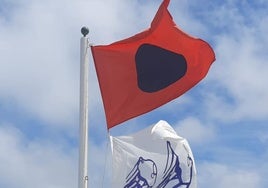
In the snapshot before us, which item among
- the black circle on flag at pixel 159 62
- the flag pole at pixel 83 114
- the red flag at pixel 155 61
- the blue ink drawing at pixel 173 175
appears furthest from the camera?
the black circle on flag at pixel 159 62

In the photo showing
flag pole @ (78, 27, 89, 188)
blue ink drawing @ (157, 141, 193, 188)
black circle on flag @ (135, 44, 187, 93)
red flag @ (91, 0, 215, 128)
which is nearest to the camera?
flag pole @ (78, 27, 89, 188)

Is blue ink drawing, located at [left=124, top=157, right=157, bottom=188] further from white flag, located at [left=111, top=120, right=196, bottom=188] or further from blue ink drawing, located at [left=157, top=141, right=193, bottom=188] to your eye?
blue ink drawing, located at [left=157, top=141, right=193, bottom=188]

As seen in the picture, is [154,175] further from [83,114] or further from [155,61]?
[155,61]

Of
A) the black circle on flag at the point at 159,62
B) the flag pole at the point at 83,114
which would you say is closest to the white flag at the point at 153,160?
the flag pole at the point at 83,114

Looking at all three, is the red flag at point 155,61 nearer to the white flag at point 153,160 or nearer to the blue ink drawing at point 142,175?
the white flag at point 153,160

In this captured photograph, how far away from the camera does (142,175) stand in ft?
48.6

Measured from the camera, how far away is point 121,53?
1558 cm

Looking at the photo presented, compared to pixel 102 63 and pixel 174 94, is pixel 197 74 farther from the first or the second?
pixel 102 63

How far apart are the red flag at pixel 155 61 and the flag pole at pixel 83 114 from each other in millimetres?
305

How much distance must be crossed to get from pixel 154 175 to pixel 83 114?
206 centimetres

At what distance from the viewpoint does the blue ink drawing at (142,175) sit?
14742 mm

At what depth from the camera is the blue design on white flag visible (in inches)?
579

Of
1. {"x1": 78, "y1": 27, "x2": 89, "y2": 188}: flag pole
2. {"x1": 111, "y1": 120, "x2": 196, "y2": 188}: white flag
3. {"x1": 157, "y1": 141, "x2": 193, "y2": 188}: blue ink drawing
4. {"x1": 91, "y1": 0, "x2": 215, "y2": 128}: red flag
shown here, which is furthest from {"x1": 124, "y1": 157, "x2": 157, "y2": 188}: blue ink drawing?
{"x1": 91, "y1": 0, "x2": 215, "y2": 128}: red flag

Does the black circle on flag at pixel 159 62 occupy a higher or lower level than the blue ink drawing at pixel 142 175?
higher
